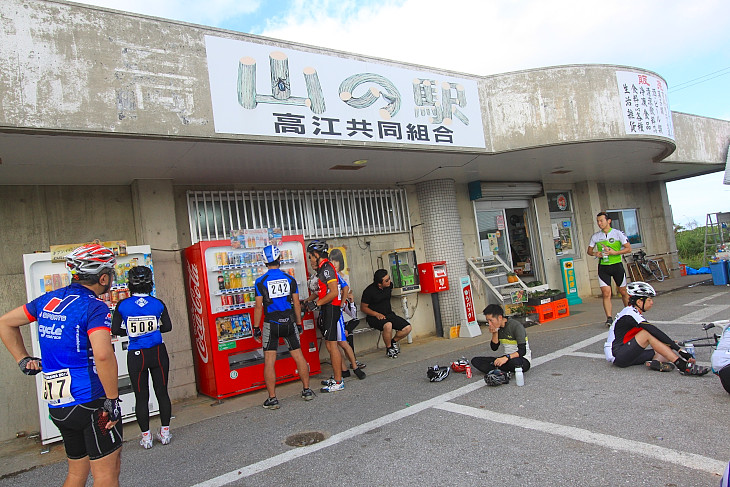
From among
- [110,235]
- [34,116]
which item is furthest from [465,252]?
[34,116]

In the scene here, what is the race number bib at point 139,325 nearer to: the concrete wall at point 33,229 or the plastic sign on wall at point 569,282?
the concrete wall at point 33,229

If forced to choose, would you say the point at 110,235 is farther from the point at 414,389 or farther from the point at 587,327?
the point at 587,327

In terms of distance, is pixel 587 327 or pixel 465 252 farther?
pixel 465 252

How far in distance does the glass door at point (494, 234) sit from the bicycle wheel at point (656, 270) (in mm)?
6445

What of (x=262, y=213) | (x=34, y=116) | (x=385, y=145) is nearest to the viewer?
(x=34, y=116)

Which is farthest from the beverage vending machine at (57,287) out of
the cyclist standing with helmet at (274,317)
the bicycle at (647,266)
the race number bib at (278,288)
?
the bicycle at (647,266)

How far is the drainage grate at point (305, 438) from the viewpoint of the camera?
437 cm

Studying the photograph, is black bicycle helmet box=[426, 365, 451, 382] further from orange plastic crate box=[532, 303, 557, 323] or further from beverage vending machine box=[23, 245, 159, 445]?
orange plastic crate box=[532, 303, 557, 323]

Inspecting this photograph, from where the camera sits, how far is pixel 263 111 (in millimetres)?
5695

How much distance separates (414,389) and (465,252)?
5.16 meters

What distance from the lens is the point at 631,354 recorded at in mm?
5395

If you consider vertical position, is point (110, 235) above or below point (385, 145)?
below

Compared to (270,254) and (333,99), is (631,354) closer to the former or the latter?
(270,254)

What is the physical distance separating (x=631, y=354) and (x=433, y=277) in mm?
4114
